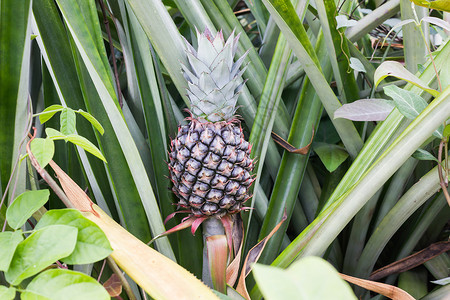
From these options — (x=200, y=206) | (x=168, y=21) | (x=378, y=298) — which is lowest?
(x=378, y=298)

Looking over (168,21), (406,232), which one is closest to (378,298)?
(406,232)

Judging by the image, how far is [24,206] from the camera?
38 centimetres

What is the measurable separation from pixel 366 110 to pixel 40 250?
0.52 meters

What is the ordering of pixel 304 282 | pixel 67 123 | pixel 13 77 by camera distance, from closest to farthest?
1. pixel 304 282
2. pixel 67 123
3. pixel 13 77

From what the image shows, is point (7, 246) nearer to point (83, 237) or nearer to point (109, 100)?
point (83, 237)

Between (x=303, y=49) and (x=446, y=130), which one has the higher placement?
(x=303, y=49)

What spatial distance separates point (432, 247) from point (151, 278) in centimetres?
54

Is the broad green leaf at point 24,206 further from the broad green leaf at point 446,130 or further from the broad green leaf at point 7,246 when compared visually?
the broad green leaf at point 446,130

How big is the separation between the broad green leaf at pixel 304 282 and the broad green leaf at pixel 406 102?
1.37 ft

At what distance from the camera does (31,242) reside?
327 millimetres

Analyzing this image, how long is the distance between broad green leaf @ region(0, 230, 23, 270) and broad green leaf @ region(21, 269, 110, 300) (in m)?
0.03

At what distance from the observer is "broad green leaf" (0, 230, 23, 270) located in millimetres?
312

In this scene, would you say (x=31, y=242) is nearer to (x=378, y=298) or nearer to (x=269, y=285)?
(x=269, y=285)

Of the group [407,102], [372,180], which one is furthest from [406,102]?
[372,180]
